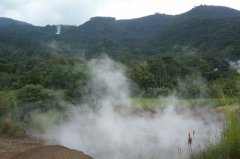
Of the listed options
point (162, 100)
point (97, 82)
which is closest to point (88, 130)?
point (97, 82)

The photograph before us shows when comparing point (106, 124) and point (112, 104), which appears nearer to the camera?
point (106, 124)

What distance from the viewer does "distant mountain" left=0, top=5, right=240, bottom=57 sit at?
6306cm

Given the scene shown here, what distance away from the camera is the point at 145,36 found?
10588 centimetres

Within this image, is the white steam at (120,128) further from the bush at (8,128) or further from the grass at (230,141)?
the grass at (230,141)

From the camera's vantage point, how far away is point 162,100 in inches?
769

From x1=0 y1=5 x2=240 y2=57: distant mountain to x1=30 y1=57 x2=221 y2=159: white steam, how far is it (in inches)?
1067

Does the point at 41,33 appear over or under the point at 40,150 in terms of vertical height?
over

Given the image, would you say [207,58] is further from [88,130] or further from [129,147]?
[129,147]

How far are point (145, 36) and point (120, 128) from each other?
93540 mm

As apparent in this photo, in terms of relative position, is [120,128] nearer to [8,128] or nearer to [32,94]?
[8,128]

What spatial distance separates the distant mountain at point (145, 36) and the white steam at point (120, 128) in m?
27.1

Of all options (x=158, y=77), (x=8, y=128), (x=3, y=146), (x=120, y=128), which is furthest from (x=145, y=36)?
(x=3, y=146)

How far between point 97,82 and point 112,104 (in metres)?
1.67

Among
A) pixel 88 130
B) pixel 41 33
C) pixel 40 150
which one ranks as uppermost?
pixel 41 33
